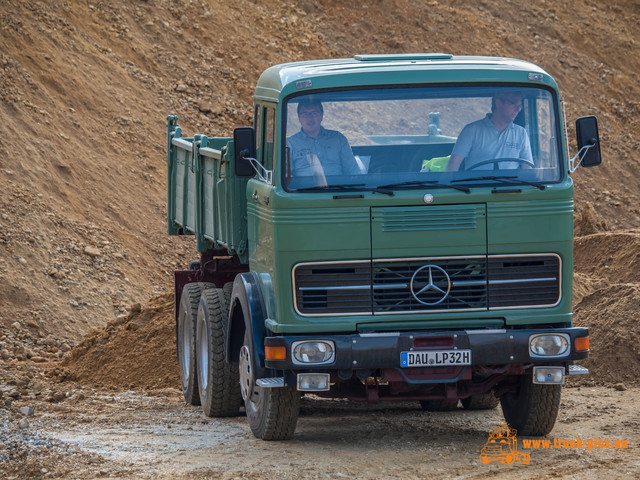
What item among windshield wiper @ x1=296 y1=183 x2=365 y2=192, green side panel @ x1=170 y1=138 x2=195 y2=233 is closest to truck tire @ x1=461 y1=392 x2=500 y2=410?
windshield wiper @ x1=296 y1=183 x2=365 y2=192

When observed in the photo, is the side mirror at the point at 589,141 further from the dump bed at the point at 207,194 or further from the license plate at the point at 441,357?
the dump bed at the point at 207,194

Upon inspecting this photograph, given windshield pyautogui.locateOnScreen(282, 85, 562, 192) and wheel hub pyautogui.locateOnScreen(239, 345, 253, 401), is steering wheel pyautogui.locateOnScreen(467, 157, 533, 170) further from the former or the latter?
wheel hub pyautogui.locateOnScreen(239, 345, 253, 401)

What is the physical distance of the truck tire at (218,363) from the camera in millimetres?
10016

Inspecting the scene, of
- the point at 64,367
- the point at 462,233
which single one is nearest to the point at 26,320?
the point at 64,367

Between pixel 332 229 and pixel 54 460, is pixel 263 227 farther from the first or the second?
pixel 54 460

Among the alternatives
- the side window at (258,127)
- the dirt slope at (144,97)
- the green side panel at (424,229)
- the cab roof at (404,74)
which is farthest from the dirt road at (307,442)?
the dirt slope at (144,97)

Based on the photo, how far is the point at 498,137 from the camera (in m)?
8.53

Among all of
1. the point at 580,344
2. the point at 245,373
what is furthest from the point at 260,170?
the point at 580,344

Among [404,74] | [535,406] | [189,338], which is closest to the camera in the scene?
[404,74]

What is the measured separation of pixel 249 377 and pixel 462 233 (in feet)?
6.99

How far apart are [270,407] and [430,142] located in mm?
2394

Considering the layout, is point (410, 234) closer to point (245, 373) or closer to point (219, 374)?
point (245, 373)

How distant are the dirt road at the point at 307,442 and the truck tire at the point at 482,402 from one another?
0.33 ft

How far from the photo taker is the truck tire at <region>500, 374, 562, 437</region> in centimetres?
893
